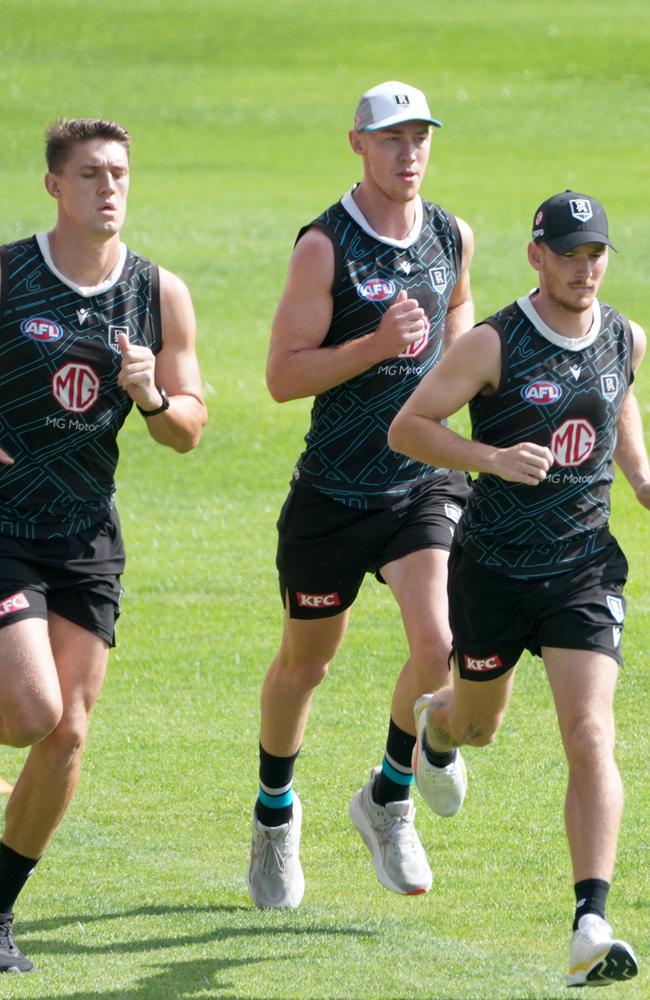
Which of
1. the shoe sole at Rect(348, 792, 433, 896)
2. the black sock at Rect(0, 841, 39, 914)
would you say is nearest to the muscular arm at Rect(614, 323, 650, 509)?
the shoe sole at Rect(348, 792, 433, 896)

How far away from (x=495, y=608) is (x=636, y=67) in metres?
25.0

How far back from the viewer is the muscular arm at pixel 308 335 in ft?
20.9

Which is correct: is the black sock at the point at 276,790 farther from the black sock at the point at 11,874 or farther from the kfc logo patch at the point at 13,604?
the kfc logo patch at the point at 13,604

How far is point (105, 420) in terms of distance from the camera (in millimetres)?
6059

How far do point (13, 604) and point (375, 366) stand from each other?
160cm

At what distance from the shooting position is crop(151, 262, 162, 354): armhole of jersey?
6184mm

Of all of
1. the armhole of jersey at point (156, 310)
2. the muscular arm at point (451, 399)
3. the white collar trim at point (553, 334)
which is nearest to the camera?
the muscular arm at point (451, 399)

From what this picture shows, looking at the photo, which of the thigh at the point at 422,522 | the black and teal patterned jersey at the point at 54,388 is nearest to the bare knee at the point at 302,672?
the thigh at the point at 422,522

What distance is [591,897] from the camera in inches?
205

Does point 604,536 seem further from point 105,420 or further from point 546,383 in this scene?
point 105,420

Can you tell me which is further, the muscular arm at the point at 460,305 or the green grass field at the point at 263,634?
the muscular arm at the point at 460,305

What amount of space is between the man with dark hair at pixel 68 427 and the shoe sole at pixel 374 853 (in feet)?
4.16

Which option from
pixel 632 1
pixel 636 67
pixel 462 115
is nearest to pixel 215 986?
pixel 462 115

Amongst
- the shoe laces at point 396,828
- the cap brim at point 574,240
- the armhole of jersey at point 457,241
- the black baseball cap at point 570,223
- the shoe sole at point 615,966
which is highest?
the armhole of jersey at point 457,241
